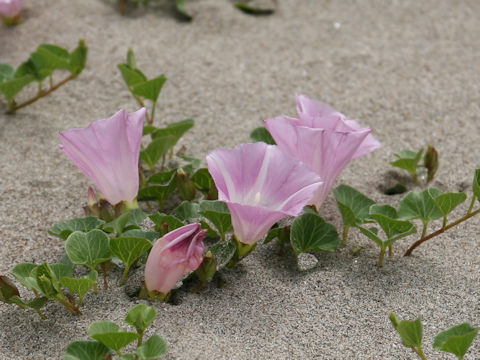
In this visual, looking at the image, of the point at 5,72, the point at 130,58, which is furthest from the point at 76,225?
the point at 5,72

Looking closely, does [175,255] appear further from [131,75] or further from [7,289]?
[131,75]

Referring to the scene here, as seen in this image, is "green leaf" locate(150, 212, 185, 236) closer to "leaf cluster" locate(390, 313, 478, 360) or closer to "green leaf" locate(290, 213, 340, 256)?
"green leaf" locate(290, 213, 340, 256)

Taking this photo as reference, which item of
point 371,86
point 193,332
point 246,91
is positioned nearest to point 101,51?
point 246,91

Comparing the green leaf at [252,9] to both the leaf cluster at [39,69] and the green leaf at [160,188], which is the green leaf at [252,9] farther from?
the green leaf at [160,188]

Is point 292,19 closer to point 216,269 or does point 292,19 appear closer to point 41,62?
point 41,62

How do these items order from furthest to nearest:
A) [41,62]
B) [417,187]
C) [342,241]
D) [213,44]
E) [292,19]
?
[292,19], [213,44], [41,62], [417,187], [342,241]
